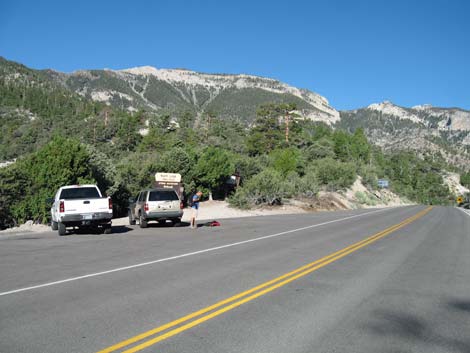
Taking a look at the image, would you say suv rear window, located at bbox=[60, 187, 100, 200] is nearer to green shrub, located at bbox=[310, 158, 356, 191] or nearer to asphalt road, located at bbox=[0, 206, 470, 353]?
asphalt road, located at bbox=[0, 206, 470, 353]

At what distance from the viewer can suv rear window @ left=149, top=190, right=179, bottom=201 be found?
75.0ft

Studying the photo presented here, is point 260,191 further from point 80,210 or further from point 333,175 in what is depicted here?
point 333,175

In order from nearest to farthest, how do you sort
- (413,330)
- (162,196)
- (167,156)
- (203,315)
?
(413,330) → (203,315) → (162,196) → (167,156)

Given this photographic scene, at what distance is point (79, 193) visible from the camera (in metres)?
20.1

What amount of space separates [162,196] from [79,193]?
4193 mm

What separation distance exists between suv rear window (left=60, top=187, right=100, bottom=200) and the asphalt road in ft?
18.4

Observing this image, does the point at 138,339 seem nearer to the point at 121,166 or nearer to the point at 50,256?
the point at 50,256

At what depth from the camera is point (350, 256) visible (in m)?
12.9

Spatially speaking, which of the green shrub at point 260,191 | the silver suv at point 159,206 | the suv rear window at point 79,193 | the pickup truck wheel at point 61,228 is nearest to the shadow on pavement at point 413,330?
the pickup truck wheel at point 61,228

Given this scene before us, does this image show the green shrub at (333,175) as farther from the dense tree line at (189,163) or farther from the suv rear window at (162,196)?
the suv rear window at (162,196)

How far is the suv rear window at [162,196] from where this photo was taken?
22.9m

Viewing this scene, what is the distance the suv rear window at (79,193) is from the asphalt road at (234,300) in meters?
5.60

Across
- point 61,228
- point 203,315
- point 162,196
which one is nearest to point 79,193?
point 61,228

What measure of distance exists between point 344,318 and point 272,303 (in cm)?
121
